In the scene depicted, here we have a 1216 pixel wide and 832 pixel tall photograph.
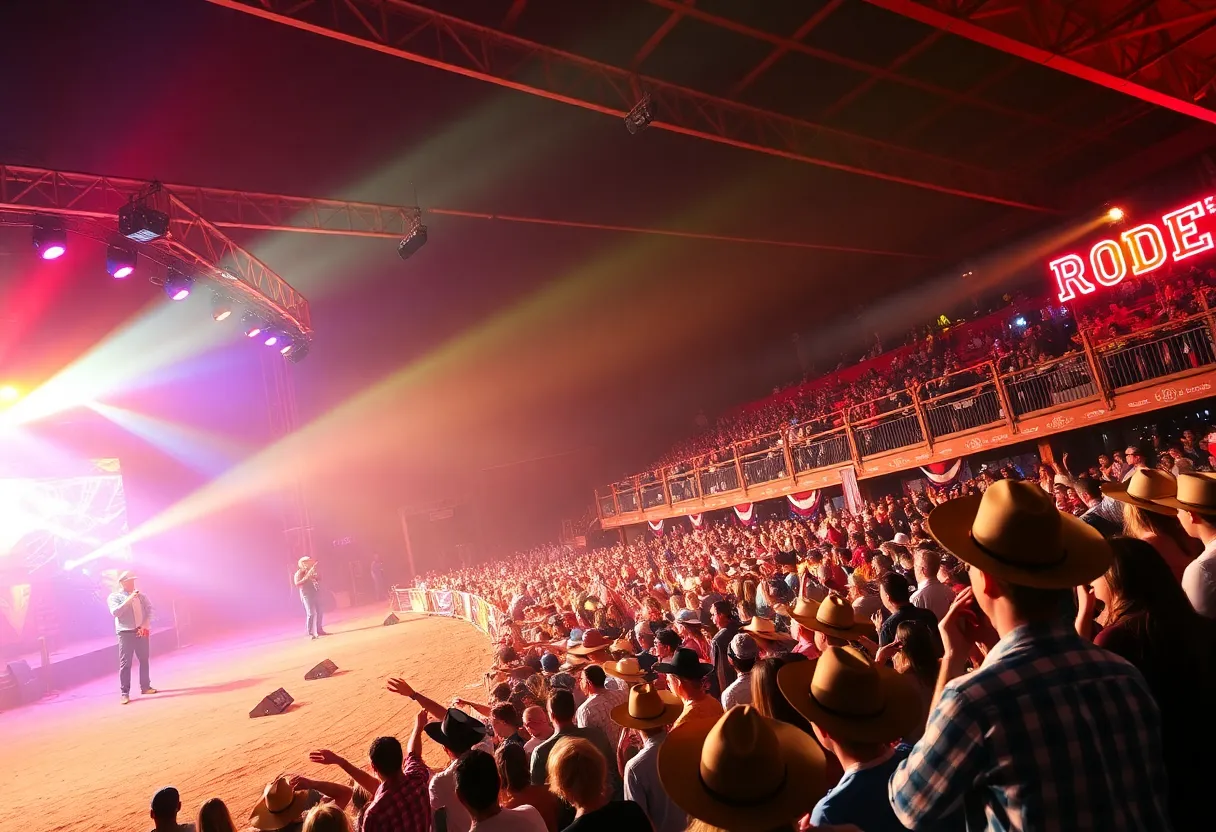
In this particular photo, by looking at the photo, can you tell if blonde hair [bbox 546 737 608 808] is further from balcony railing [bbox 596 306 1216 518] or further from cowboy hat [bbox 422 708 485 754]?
balcony railing [bbox 596 306 1216 518]

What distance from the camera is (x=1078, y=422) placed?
13172mm

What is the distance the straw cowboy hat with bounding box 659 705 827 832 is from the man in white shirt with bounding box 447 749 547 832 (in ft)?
3.93

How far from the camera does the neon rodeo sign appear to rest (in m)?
15.4

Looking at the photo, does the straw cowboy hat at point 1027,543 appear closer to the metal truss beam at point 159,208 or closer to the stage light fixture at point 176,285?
the metal truss beam at point 159,208

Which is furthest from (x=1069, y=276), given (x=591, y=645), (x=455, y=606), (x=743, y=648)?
(x=455, y=606)

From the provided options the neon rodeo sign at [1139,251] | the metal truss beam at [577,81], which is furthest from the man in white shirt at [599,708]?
the neon rodeo sign at [1139,251]

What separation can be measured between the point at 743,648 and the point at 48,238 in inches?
463

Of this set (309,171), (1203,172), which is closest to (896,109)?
(1203,172)

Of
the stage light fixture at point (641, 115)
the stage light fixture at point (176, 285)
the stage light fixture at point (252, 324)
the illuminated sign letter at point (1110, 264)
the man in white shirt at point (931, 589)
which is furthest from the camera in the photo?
the illuminated sign letter at point (1110, 264)

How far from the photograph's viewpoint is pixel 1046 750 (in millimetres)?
1555

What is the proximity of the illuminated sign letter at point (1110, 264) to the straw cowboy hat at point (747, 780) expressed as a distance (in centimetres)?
1952

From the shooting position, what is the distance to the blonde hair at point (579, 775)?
275cm

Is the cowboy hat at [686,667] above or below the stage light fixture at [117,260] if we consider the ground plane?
below

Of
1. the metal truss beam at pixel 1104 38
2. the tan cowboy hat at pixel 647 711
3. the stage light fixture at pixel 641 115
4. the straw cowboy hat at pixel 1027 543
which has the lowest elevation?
the tan cowboy hat at pixel 647 711
